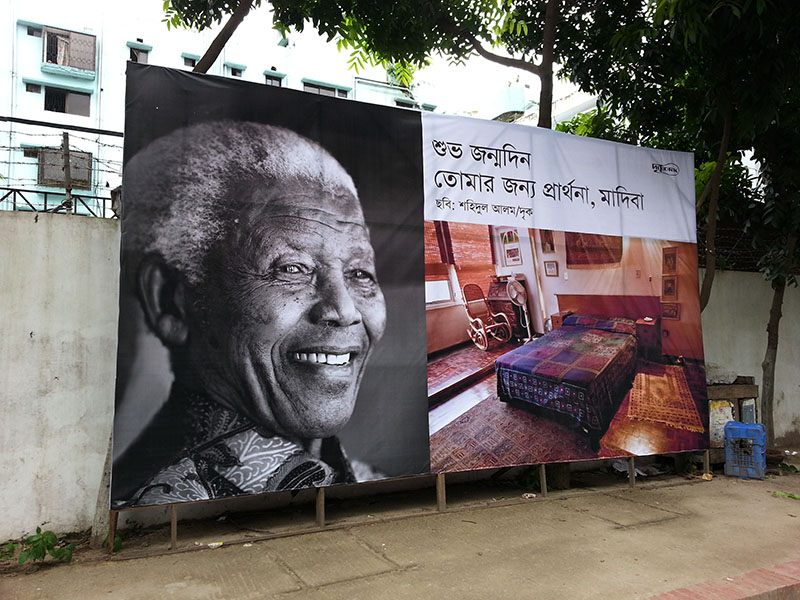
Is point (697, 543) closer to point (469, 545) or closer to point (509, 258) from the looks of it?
point (469, 545)

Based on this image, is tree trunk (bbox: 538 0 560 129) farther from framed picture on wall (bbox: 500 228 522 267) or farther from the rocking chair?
the rocking chair

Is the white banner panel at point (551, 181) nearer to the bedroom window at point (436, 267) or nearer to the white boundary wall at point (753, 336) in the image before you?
the bedroom window at point (436, 267)

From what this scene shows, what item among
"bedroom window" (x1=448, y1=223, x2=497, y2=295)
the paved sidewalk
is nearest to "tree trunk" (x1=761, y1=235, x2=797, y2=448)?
the paved sidewalk

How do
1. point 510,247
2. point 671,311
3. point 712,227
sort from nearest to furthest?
point 510,247 → point 671,311 → point 712,227

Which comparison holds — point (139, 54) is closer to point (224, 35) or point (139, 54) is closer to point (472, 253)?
point (224, 35)

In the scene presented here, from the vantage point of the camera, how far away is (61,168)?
727 centimetres

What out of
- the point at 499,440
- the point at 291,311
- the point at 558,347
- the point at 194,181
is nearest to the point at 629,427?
the point at 558,347

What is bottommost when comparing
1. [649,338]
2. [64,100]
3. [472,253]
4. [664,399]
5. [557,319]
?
[664,399]

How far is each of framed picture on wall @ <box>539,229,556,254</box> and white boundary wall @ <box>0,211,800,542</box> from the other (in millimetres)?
4395

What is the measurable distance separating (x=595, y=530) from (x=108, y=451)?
449 cm

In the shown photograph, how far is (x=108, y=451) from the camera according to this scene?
16.8 feet

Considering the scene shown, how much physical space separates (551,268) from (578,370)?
1194 millimetres

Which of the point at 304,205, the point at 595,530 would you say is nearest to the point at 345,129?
the point at 304,205

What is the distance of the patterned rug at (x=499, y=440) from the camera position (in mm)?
5953
